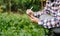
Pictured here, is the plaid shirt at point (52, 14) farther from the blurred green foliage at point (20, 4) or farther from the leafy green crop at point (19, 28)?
the blurred green foliage at point (20, 4)

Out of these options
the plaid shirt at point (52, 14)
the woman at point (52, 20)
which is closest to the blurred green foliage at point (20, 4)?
the plaid shirt at point (52, 14)

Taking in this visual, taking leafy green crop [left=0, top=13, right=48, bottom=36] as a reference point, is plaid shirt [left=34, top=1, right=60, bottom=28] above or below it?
above

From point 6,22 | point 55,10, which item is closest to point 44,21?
point 55,10

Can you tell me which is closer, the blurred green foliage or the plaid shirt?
the plaid shirt

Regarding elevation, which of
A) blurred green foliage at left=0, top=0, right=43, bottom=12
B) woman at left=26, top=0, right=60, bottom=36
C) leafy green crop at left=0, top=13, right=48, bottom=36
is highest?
woman at left=26, top=0, right=60, bottom=36

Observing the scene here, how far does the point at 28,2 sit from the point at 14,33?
542 centimetres

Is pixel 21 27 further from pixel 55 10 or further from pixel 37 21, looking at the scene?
pixel 55 10

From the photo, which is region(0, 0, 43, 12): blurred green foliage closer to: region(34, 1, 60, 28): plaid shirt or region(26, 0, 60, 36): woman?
region(34, 1, 60, 28): plaid shirt

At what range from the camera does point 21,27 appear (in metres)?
3.10

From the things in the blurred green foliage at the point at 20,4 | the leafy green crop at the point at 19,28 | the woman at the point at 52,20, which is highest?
the woman at the point at 52,20

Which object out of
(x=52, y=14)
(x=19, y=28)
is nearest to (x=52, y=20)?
(x=52, y=14)

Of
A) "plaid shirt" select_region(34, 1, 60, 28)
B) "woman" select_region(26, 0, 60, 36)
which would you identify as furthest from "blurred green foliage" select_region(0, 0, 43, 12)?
"woman" select_region(26, 0, 60, 36)

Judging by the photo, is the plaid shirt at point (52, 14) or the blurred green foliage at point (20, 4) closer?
the plaid shirt at point (52, 14)

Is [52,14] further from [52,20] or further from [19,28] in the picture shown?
[19,28]
